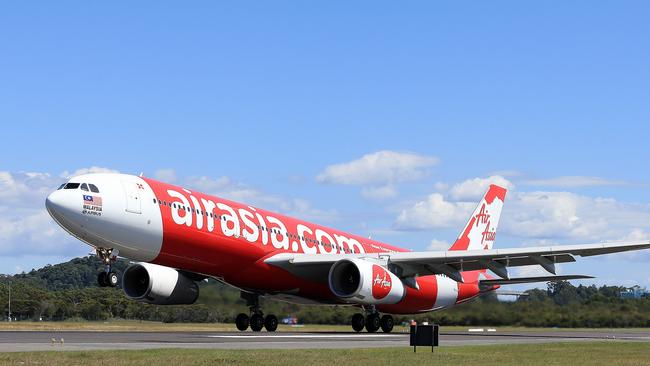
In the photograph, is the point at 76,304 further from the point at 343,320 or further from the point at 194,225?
the point at 194,225

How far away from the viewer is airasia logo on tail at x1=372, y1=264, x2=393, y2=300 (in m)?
38.4

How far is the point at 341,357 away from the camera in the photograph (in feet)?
72.1

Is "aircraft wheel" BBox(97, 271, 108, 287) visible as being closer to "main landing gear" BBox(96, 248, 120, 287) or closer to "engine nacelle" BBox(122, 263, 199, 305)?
"main landing gear" BBox(96, 248, 120, 287)

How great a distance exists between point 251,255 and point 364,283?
463 cm

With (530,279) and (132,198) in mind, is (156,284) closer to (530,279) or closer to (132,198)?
(132,198)

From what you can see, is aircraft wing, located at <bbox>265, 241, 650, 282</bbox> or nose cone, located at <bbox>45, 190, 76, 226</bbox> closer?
nose cone, located at <bbox>45, 190, 76, 226</bbox>

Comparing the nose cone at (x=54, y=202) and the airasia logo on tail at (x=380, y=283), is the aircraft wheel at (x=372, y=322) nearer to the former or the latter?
the airasia logo on tail at (x=380, y=283)

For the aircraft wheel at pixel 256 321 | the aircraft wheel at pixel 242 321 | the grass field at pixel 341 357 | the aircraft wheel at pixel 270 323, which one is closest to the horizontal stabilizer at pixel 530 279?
the aircraft wheel at pixel 270 323

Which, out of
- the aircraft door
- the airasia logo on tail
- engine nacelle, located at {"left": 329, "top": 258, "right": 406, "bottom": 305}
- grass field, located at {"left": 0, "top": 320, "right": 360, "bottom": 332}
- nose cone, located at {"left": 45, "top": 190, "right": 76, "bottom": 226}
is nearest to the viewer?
nose cone, located at {"left": 45, "top": 190, "right": 76, "bottom": 226}

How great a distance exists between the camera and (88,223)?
33.8 metres

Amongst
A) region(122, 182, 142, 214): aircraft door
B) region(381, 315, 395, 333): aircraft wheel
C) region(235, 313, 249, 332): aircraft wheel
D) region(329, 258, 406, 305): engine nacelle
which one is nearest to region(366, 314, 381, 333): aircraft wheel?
region(381, 315, 395, 333): aircraft wheel

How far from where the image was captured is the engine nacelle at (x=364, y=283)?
38125 millimetres

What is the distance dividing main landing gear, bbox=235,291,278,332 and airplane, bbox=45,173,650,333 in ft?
0.14

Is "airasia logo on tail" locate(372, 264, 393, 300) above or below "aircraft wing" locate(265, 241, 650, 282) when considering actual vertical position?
below
